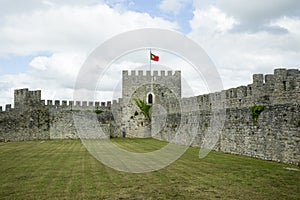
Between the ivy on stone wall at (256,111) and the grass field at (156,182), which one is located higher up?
the ivy on stone wall at (256,111)

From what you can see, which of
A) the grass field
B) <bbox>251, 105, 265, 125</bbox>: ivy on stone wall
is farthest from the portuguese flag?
the grass field

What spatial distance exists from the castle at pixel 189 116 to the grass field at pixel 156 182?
1.34 m

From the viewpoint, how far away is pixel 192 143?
1928 centimetres

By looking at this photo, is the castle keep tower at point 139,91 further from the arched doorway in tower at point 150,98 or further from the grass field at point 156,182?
the grass field at point 156,182

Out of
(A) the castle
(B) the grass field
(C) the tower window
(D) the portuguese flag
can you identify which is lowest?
(B) the grass field

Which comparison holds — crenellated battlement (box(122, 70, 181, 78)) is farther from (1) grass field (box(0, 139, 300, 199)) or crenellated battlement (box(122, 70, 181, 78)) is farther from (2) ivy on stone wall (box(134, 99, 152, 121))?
(1) grass field (box(0, 139, 300, 199))

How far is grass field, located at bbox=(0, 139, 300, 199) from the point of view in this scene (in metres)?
6.86

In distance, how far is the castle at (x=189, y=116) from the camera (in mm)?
11859

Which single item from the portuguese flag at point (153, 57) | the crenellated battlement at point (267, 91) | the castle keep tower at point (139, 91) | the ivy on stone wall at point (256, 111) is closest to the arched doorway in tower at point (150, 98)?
the castle keep tower at point (139, 91)

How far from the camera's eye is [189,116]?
2036 centimetres

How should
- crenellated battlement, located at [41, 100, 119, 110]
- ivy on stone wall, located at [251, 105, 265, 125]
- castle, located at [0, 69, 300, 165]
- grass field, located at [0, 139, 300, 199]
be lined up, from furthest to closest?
crenellated battlement, located at [41, 100, 119, 110], ivy on stone wall, located at [251, 105, 265, 125], castle, located at [0, 69, 300, 165], grass field, located at [0, 139, 300, 199]

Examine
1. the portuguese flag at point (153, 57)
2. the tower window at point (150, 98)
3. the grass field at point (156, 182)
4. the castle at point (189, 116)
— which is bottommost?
the grass field at point (156, 182)

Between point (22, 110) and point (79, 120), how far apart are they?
5228 mm

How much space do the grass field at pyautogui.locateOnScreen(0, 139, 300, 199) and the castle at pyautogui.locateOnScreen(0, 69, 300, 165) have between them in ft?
4.38
